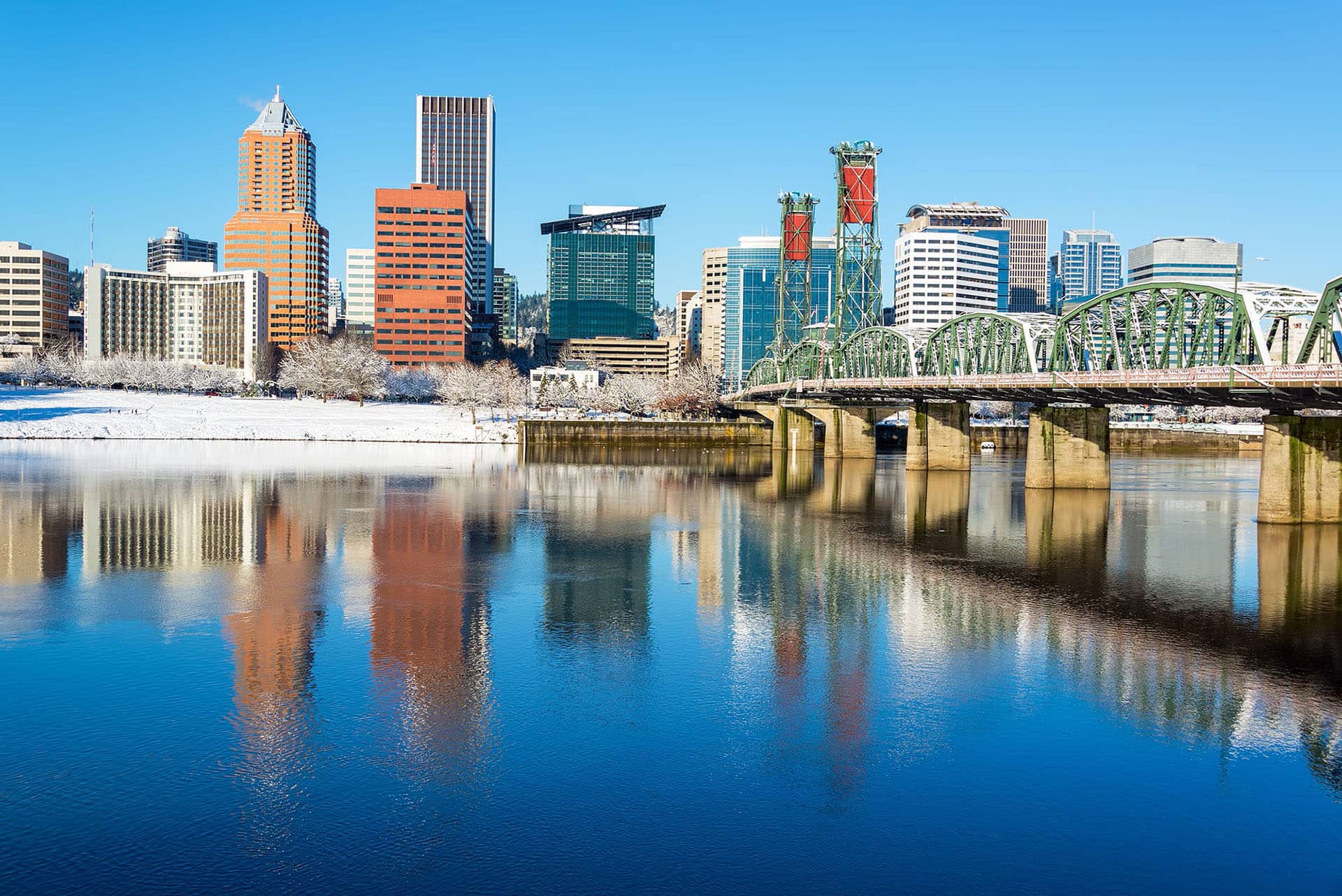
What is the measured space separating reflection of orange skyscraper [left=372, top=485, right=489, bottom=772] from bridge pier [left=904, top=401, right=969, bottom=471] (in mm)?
61191

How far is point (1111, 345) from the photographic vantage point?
69.5 metres

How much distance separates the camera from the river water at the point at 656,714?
16.0 metres

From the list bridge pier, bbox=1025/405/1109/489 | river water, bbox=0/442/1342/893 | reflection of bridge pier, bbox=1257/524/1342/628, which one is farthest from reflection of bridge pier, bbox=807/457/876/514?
reflection of bridge pier, bbox=1257/524/1342/628

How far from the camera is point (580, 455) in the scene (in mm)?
120625

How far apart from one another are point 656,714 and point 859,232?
121m

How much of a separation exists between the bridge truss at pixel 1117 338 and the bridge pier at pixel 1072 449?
11.5ft

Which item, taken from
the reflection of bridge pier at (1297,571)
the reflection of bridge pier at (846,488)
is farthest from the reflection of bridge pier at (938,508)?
the reflection of bridge pier at (1297,571)

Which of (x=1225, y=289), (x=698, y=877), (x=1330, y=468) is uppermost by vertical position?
(x=1225, y=289)

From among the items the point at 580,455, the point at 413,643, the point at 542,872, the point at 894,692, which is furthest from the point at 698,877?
the point at 580,455

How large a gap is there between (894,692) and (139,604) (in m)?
21.3

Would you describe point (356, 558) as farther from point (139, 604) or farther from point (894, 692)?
point (894, 692)

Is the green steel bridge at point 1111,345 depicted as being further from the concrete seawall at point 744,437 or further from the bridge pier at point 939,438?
the concrete seawall at point 744,437

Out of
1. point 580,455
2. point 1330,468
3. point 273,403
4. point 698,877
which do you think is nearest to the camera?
point 698,877

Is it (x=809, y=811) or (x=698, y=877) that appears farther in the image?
(x=809, y=811)
